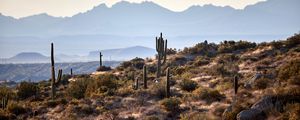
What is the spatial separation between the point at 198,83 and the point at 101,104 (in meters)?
6.94

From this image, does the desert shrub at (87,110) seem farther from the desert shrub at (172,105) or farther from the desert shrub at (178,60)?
the desert shrub at (178,60)

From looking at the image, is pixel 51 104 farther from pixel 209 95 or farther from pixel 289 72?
pixel 289 72

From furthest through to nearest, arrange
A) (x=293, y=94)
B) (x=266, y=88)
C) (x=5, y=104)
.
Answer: (x=5, y=104)
(x=266, y=88)
(x=293, y=94)

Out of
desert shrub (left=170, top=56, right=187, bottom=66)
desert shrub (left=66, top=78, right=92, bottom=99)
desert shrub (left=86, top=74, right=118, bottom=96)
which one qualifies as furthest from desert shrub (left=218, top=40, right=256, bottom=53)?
desert shrub (left=66, top=78, right=92, bottom=99)

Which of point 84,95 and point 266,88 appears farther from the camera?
point 84,95

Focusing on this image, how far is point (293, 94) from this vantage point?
1762 centimetres

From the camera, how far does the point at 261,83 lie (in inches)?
848

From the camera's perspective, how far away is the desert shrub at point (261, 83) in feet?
70.2

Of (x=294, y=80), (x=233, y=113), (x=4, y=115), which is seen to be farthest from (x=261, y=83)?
(x=4, y=115)

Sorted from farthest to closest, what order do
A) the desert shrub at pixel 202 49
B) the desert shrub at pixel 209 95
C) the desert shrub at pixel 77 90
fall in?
the desert shrub at pixel 202 49 → the desert shrub at pixel 77 90 → the desert shrub at pixel 209 95

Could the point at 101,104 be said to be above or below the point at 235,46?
below

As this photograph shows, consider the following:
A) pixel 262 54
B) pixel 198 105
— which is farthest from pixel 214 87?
pixel 262 54

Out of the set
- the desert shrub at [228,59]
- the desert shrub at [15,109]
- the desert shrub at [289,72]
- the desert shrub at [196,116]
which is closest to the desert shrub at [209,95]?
the desert shrub at [196,116]

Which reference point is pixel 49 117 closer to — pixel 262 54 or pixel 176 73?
pixel 176 73
